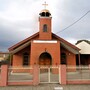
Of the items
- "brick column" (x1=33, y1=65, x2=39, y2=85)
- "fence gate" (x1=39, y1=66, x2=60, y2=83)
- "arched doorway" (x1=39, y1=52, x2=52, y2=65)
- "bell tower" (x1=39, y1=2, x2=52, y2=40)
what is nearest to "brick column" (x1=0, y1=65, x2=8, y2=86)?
"brick column" (x1=33, y1=65, x2=39, y2=85)

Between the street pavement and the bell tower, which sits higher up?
the bell tower

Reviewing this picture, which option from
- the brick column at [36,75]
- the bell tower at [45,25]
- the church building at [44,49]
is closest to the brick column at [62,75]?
the brick column at [36,75]

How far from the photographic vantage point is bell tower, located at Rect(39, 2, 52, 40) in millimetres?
24109

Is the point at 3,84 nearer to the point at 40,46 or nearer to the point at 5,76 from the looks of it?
the point at 5,76

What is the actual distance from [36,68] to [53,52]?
9993 millimetres

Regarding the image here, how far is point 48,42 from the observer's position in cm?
2278

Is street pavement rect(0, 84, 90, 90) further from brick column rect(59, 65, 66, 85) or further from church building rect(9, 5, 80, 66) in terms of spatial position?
church building rect(9, 5, 80, 66)

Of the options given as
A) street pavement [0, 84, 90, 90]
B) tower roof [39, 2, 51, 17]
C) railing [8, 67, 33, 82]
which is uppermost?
tower roof [39, 2, 51, 17]

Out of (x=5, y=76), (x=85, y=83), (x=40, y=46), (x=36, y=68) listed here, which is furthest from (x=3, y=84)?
(x=40, y=46)

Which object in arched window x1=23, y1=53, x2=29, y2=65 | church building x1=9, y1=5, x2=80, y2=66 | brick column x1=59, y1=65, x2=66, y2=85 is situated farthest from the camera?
arched window x1=23, y1=53, x2=29, y2=65

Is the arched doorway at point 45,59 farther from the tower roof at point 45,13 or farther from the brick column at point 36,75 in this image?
the brick column at point 36,75

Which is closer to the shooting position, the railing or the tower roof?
the railing

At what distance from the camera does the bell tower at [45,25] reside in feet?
79.1

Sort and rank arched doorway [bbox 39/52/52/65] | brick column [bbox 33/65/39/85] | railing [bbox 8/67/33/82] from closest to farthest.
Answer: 1. brick column [bbox 33/65/39/85]
2. railing [bbox 8/67/33/82]
3. arched doorway [bbox 39/52/52/65]
